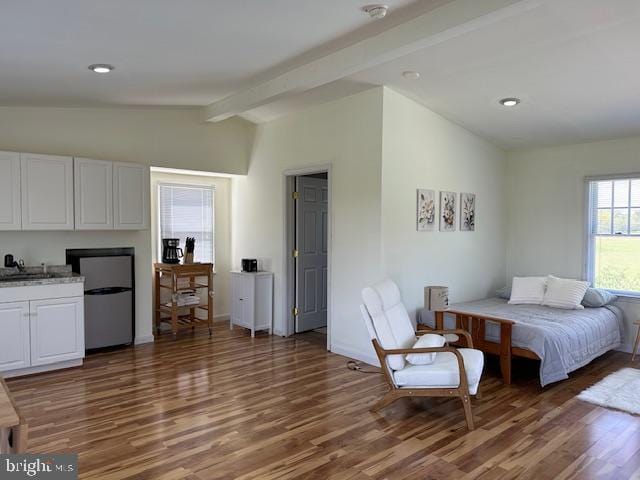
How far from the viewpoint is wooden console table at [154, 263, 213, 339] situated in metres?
5.82

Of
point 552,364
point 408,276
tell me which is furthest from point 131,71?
point 552,364

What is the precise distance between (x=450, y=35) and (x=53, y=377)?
176 inches

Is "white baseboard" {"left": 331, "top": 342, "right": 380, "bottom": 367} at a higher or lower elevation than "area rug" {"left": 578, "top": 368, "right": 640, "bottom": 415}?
higher

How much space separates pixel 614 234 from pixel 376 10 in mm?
4339

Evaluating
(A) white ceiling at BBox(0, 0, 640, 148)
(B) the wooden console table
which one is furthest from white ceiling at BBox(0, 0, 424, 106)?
(B) the wooden console table

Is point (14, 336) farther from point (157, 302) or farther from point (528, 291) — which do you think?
point (528, 291)

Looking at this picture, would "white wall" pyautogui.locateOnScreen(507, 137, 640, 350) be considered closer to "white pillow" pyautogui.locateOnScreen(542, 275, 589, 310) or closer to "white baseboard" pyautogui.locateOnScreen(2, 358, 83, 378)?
"white pillow" pyautogui.locateOnScreen(542, 275, 589, 310)

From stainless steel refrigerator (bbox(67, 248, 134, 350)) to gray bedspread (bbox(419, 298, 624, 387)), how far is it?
335 cm

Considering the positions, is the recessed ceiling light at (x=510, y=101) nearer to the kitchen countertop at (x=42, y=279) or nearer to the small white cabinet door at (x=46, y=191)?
the small white cabinet door at (x=46, y=191)

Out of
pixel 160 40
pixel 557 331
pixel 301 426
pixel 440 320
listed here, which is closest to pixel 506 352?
pixel 557 331

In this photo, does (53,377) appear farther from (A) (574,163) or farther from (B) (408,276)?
(A) (574,163)

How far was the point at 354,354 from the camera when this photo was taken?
16.2ft

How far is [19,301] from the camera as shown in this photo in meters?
4.23

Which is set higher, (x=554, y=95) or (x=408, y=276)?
(x=554, y=95)
